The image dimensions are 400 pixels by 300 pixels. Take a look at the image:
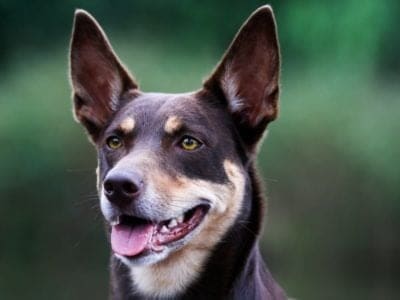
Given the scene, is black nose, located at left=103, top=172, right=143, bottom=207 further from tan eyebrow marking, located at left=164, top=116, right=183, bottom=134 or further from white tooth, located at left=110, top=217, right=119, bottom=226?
tan eyebrow marking, located at left=164, top=116, right=183, bottom=134

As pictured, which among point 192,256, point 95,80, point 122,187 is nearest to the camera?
point 122,187

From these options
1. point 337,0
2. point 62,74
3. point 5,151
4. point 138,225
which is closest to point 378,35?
point 337,0

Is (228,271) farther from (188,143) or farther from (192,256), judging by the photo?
(188,143)

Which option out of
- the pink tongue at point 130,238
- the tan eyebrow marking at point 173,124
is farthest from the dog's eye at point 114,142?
the pink tongue at point 130,238

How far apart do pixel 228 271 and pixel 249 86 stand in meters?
0.62

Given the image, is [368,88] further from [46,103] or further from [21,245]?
[21,245]

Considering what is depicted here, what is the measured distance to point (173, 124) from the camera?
2607 mm

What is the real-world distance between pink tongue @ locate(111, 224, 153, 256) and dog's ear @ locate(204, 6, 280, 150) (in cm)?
48

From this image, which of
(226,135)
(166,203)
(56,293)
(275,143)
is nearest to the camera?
(166,203)

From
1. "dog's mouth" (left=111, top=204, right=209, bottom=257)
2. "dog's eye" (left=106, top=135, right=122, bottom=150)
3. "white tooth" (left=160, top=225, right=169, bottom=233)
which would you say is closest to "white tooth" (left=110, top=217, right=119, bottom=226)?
"dog's mouth" (left=111, top=204, right=209, bottom=257)

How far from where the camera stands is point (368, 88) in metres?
5.53

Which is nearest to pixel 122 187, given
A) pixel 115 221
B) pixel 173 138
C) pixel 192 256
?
pixel 115 221

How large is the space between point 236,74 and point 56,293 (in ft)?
11.3

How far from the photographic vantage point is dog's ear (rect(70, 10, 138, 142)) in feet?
9.56
